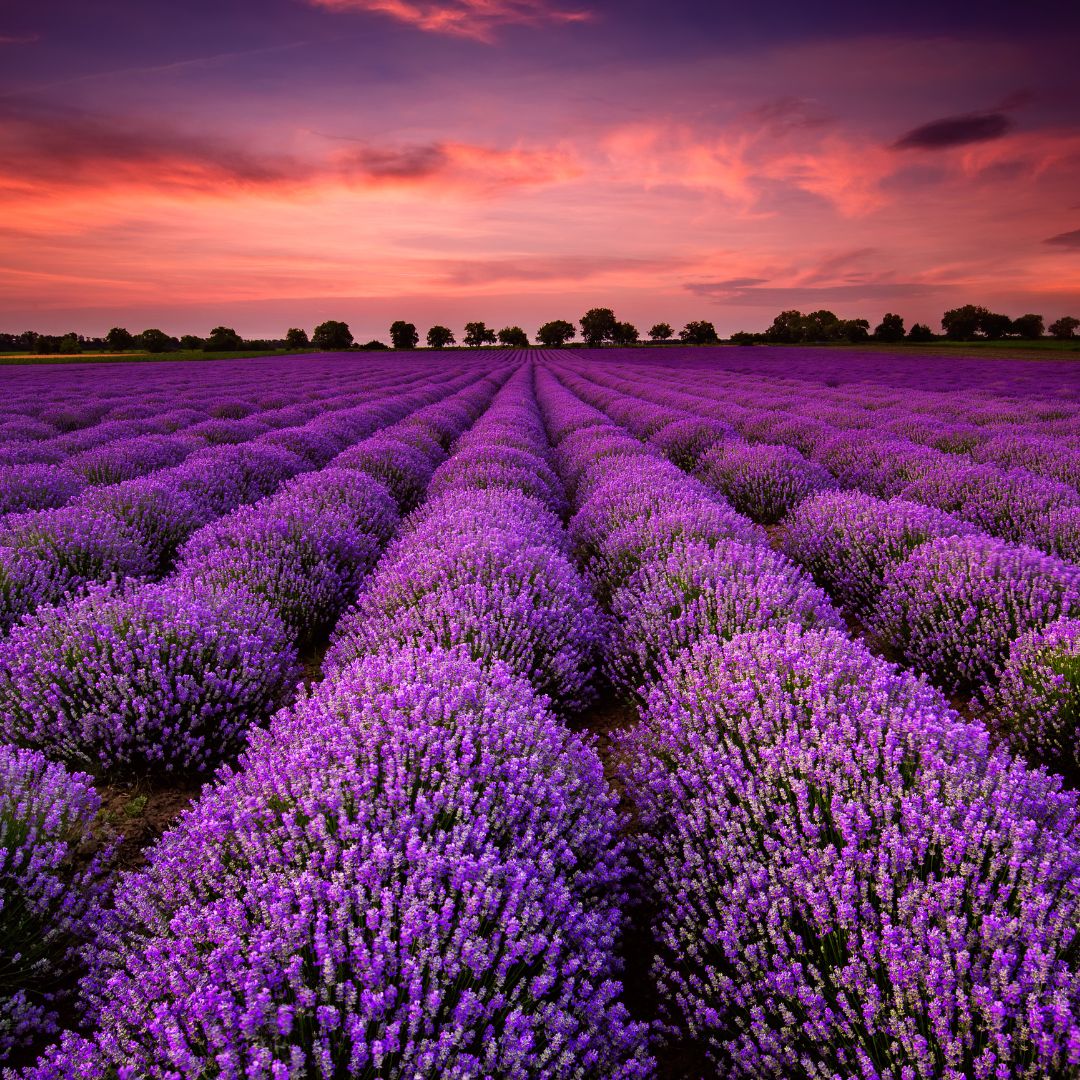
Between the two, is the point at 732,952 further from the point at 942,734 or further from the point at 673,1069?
the point at 942,734

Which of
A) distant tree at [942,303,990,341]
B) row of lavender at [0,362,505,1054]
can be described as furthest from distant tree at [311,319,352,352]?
row of lavender at [0,362,505,1054]

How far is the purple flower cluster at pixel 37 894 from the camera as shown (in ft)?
5.42

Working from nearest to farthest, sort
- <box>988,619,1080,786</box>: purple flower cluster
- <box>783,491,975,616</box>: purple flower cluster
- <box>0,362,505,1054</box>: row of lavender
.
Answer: <box>0,362,505,1054</box>: row of lavender → <box>988,619,1080,786</box>: purple flower cluster → <box>783,491,975,616</box>: purple flower cluster

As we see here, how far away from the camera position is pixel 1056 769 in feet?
8.82

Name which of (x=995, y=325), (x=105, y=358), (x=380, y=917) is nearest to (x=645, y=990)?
(x=380, y=917)

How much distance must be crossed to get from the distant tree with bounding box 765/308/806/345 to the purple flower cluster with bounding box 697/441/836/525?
76.7 metres

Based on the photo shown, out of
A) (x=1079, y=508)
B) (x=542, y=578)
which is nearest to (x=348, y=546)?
(x=542, y=578)

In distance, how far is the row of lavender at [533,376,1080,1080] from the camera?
129cm

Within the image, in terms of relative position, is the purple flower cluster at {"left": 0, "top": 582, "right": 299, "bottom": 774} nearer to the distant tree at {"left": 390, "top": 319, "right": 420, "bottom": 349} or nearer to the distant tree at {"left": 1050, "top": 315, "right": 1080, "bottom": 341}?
the distant tree at {"left": 1050, "top": 315, "right": 1080, "bottom": 341}

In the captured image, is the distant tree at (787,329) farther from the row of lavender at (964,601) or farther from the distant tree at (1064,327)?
the row of lavender at (964,601)

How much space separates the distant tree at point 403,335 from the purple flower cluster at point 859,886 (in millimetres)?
93870

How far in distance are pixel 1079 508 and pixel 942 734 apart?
14.0 ft

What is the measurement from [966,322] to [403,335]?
216ft

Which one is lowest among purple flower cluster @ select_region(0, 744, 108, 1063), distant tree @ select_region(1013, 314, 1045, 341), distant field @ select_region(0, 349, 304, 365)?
purple flower cluster @ select_region(0, 744, 108, 1063)
